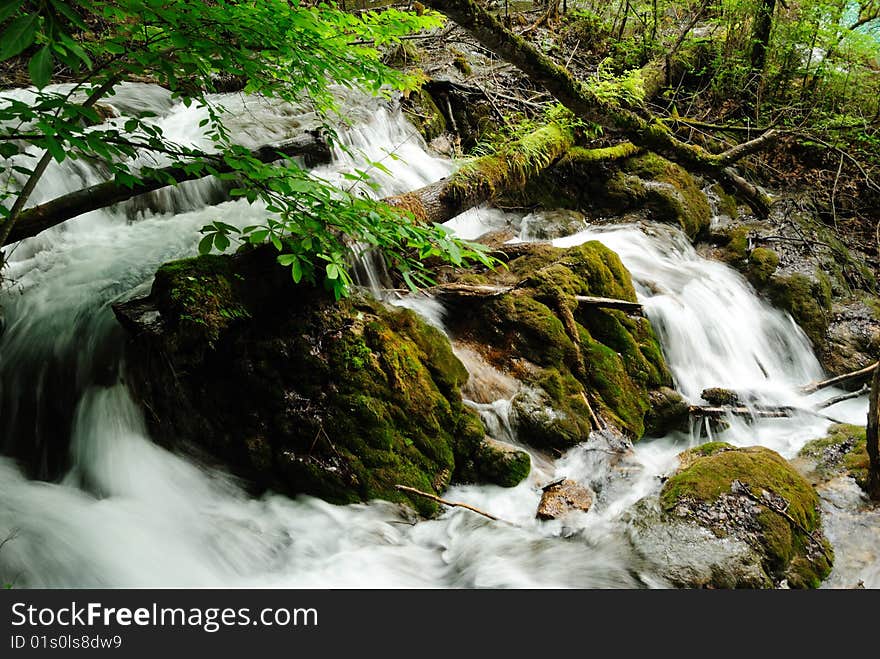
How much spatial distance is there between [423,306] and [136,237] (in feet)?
9.00

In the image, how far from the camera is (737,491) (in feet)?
10.6

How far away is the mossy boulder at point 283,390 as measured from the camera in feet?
10.9

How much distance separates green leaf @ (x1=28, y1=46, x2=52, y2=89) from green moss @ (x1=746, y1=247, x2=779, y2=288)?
7610 millimetres

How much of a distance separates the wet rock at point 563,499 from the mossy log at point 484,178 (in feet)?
7.69

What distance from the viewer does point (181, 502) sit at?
10.6 feet

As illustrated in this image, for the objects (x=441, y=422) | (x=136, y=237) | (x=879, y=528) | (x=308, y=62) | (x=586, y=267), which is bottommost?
(x=879, y=528)

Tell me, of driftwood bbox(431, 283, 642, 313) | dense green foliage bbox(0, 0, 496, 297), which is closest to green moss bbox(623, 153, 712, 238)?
driftwood bbox(431, 283, 642, 313)

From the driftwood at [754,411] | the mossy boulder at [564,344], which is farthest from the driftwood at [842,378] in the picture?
the mossy boulder at [564,344]

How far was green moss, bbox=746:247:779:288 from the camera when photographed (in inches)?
281

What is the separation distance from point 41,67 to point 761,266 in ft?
25.8

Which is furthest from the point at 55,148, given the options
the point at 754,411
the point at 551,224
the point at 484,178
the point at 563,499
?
the point at 551,224

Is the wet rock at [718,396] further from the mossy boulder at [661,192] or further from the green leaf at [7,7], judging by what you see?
the green leaf at [7,7]
